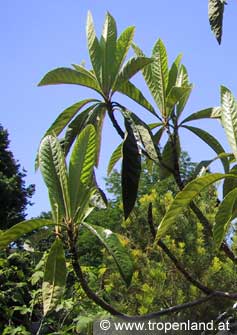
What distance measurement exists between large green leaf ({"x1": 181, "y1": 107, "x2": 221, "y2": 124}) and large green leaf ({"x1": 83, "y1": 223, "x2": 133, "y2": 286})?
2.91 feet

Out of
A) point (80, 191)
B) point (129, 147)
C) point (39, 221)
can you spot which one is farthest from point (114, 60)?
point (39, 221)

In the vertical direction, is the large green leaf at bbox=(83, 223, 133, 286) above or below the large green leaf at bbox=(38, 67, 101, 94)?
below

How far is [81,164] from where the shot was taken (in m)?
2.15

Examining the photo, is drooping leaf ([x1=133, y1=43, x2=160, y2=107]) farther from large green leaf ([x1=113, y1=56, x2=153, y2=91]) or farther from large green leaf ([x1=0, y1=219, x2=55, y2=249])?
large green leaf ([x1=0, y1=219, x2=55, y2=249])

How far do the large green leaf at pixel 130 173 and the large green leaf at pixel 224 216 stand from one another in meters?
0.33

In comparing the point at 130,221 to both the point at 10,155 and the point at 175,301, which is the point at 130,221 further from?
the point at 10,155

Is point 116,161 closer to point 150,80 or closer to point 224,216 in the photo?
point 150,80

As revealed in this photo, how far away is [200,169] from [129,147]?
404 millimetres

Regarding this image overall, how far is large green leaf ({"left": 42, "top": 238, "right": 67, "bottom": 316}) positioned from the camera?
1.90 m

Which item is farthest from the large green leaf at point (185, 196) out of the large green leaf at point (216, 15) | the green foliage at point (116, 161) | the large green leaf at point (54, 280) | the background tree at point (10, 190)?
the background tree at point (10, 190)

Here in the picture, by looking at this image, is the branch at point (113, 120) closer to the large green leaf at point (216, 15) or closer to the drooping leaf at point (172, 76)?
the drooping leaf at point (172, 76)

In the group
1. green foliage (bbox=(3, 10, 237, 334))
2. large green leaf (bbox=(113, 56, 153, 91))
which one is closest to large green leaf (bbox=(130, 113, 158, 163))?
green foliage (bbox=(3, 10, 237, 334))

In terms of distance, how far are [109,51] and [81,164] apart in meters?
0.61

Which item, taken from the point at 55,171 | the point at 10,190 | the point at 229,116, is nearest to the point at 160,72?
the point at 229,116
